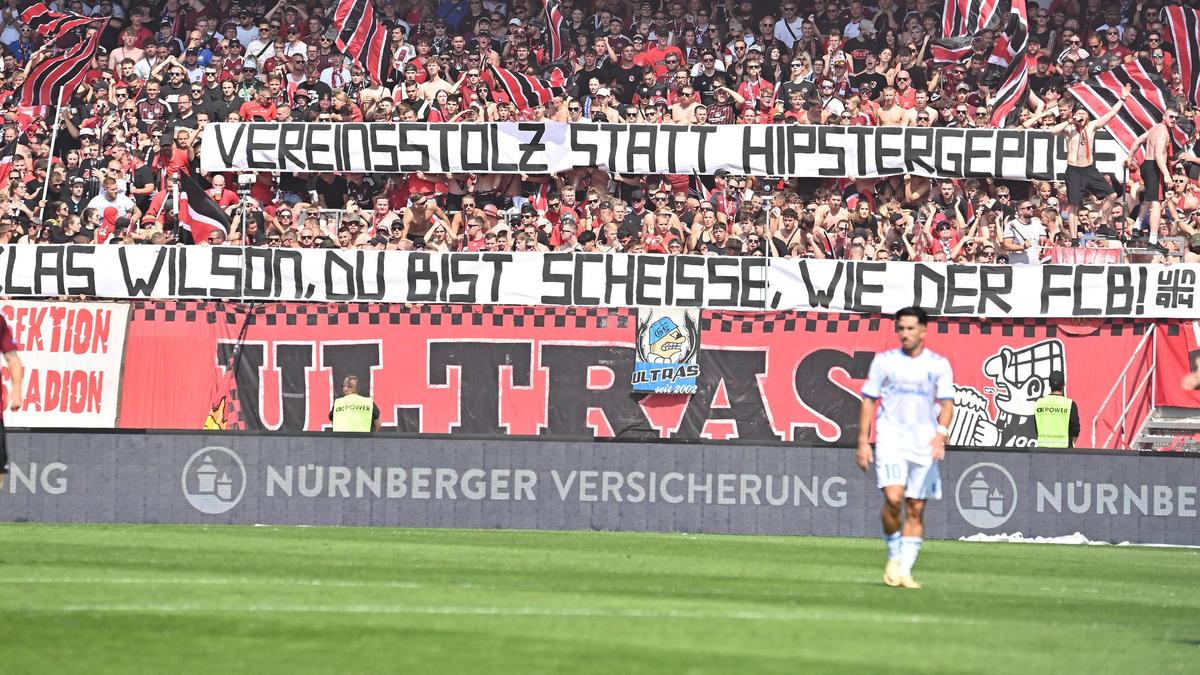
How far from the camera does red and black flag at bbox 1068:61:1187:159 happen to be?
28484mm

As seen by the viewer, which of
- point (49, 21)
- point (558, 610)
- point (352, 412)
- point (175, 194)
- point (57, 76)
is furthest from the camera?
point (49, 21)

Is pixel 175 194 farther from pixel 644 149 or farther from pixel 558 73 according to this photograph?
pixel 644 149

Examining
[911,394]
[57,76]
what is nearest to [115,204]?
[57,76]

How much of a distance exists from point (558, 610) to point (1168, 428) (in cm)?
1698

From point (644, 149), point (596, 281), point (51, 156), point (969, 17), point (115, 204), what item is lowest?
point (596, 281)

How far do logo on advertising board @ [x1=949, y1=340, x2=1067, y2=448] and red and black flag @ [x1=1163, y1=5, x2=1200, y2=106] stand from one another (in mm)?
6348

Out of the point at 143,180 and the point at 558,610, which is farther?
the point at 143,180

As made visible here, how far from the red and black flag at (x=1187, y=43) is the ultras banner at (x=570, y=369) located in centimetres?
565

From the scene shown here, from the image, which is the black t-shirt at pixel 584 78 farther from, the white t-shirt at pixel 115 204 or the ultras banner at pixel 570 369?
the white t-shirt at pixel 115 204

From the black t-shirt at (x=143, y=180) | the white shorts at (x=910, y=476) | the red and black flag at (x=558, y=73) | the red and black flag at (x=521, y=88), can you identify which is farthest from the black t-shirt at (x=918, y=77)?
the white shorts at (x=910, y=476)

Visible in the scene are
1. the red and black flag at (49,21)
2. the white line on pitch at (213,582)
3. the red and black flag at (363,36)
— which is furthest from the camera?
the red and black flag at (49,21)

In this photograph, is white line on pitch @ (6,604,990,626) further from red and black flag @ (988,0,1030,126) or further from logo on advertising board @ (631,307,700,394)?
red and black flag @ (988,0,1030,126)

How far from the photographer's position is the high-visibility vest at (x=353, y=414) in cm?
2389

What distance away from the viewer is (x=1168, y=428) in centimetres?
2609
